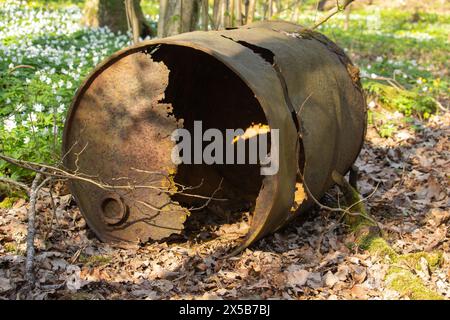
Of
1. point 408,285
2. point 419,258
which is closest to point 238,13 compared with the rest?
point 419,258

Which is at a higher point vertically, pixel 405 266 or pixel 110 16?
pixel 110 16

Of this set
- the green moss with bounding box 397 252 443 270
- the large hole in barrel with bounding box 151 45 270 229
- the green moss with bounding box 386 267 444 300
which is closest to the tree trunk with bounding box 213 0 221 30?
the large hole in barrel with bounding box 151 45 270 229

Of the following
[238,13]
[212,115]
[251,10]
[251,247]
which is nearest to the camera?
[251,247]

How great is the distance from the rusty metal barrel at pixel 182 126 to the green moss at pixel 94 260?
1.21 feet

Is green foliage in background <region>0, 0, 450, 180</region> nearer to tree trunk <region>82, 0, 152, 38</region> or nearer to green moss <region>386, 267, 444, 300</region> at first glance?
tree trunk <region>82, 0, 152, 38</region>

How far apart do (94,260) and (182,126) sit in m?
1.20

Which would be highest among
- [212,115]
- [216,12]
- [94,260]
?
[216,12]

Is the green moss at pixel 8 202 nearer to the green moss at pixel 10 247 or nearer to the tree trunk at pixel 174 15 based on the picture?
the green moss at pixel 10 247

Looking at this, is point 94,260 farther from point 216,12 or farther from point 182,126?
point 216,12

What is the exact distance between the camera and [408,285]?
395 centimetres

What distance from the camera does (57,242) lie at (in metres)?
4.56

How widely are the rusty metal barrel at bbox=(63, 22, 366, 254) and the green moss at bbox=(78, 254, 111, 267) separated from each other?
0.37 meters

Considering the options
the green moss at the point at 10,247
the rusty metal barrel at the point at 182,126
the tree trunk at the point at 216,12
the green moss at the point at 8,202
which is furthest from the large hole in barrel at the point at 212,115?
the tree trunk at the point at 216,12

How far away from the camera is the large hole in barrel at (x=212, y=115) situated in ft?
18.2
